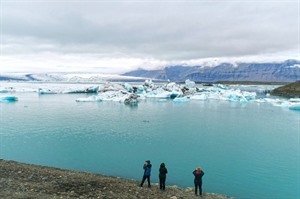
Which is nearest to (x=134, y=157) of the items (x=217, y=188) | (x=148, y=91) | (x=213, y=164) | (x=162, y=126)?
(x=213, y=164)

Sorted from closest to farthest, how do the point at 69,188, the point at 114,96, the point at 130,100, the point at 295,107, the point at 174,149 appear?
the point at 69,188, the point at 174,149, the point at 295,107, the point at 130,100, the point at 114,96

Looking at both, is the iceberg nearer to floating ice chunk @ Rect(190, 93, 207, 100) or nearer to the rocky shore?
floating ice chunk @ Rect(190, 93, 207, 100)

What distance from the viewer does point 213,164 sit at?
17484 millimetres

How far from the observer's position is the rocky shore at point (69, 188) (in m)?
10.6

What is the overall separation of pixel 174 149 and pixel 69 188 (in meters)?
10.4

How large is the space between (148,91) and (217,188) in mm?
60878

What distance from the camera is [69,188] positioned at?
1137 cm

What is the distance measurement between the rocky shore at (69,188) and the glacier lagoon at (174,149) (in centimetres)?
257

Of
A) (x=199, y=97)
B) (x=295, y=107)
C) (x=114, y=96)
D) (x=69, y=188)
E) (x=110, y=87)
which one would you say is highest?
(x=110, y=87)

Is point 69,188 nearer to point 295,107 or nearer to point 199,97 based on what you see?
point 295,107

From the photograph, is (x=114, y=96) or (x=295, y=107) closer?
(x=295, y=107)

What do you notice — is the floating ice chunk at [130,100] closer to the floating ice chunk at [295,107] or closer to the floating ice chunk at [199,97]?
the floating ice chunk at [199,97]

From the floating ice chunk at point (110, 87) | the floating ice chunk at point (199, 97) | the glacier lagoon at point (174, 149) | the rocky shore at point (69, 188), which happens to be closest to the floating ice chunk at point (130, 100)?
the floating ice chunk at point (110, 87)

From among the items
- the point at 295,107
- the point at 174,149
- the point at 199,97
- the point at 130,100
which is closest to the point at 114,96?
the point at 130,100
